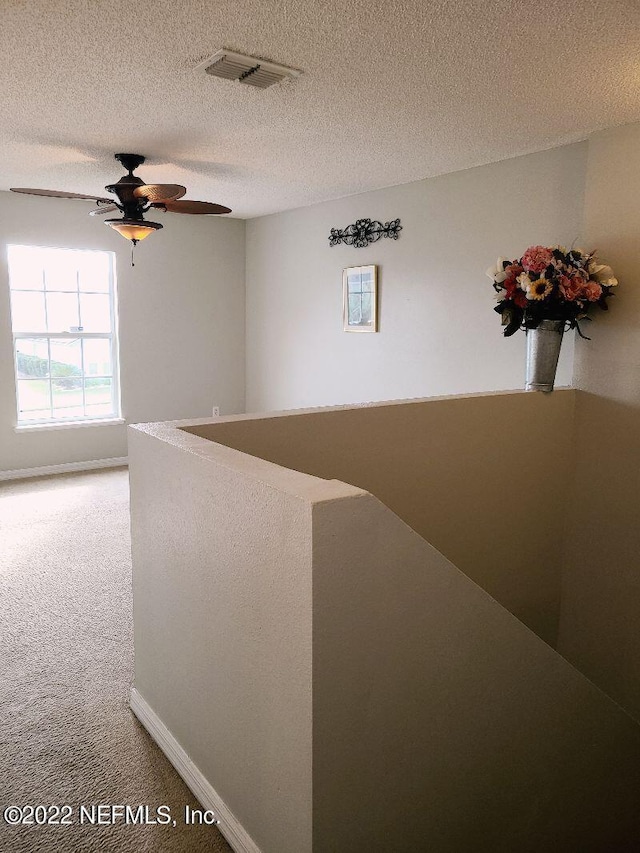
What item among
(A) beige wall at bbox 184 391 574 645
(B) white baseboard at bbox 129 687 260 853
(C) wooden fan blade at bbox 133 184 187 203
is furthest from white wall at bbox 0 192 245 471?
(A) beige wall at bbox 184 391 574 645

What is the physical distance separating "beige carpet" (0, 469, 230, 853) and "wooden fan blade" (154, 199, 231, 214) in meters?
2.10

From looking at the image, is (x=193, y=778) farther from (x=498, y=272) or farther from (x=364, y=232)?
(x=364, y=232)

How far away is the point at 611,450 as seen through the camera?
3.15m

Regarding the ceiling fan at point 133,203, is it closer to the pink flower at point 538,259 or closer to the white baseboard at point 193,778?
the pink flower at point 538,259

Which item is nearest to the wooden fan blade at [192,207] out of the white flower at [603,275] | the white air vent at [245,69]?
the white air vent at [245,69]

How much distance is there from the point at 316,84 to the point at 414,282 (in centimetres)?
204

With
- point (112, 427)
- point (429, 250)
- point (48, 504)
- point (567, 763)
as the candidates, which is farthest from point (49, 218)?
point (567, 763)

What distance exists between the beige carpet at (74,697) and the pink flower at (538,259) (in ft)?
8.33

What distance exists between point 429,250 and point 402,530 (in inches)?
133

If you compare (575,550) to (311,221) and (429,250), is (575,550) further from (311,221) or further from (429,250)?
(311,221)

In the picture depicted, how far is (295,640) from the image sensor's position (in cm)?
131

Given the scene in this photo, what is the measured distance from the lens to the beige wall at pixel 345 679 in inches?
51.2

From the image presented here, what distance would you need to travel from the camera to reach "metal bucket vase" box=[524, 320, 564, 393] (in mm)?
3111

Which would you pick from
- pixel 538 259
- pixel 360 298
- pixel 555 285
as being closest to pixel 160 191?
pixel 538 259
